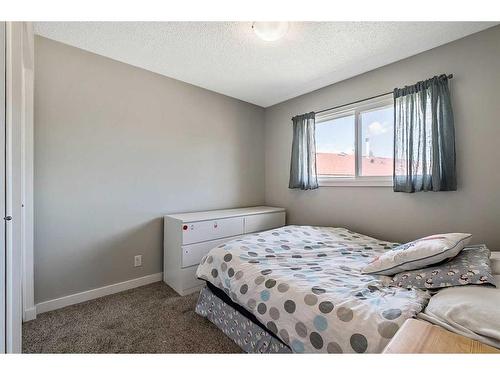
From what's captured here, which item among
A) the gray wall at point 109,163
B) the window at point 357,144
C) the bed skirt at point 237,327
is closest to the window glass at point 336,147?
the window at point 357,144

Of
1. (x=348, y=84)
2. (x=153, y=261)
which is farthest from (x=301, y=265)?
(x=348, y=84)

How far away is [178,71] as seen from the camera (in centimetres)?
242

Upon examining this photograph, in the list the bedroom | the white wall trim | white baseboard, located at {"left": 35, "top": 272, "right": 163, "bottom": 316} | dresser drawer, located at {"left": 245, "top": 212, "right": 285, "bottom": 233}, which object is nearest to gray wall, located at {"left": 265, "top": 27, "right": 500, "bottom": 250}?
the bedroom

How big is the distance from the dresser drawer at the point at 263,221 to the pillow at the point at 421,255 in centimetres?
154

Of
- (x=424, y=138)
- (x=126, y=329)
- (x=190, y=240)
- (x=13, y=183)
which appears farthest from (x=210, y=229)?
(x=424, y=138)

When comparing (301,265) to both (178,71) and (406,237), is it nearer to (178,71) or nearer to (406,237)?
(406,237)

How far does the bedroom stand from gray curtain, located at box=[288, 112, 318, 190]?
2 cm

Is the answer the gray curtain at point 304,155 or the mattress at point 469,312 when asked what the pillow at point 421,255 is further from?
the gray curtain at point 304,155

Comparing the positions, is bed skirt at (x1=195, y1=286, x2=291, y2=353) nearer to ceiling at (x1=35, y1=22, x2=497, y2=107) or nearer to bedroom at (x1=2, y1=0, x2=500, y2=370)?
bedroom at (x1=2, y1=0, x2=500, y2=370)

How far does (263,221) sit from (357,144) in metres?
1.47

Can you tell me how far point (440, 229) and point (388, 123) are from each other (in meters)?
1.13

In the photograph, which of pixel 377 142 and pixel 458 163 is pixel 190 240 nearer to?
pixel 377 142

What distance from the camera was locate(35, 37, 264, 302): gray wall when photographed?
6.24 ft

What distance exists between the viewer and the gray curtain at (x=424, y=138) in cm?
185
